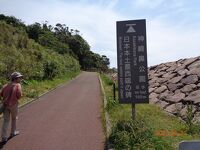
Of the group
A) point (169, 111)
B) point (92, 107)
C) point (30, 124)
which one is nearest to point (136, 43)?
point (30, 124)

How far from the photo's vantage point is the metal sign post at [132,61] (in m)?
11.3

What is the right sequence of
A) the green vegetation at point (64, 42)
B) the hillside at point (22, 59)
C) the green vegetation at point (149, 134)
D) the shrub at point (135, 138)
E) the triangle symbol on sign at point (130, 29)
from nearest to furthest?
the shrub at point (135, 138) → the green vegetation at point (149, 134) → the triangle symbol on sign at point (130, 29) → the hillside at point (22, 59) → the green vegetation at point (64, 42)

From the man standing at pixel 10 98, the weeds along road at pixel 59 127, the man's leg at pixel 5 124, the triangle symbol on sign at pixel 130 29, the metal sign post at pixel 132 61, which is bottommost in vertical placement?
the weeds along road at pixel 59 127

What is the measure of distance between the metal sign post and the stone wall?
339 cm

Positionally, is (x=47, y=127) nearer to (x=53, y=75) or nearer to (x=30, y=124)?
(x=30, y=124)

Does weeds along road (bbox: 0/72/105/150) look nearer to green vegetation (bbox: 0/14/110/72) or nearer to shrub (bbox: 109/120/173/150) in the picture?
shrub (bbox: 109/120/173/150)

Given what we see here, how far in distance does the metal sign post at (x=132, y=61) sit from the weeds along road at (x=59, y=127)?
1.60m

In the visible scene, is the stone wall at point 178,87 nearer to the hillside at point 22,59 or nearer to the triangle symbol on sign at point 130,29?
the triangle symbol on sign at point 130,29

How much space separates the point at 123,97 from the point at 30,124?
154 inches

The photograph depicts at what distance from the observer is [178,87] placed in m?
19.9

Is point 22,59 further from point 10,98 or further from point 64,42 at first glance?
point 64,42

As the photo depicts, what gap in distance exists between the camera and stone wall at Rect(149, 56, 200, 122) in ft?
55.2
